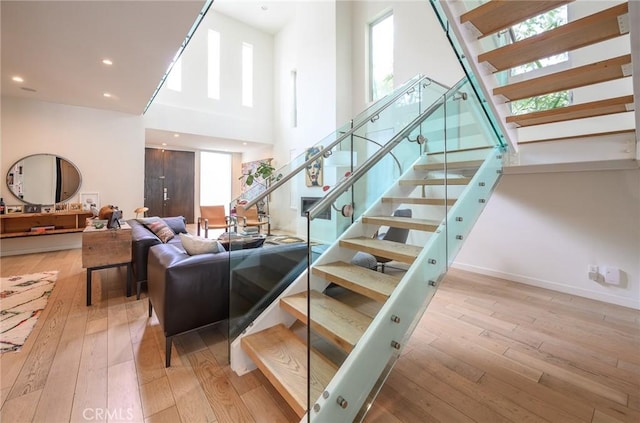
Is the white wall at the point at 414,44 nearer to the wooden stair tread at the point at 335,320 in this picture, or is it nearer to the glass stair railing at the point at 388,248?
the glass stair railing at the point at 388,248

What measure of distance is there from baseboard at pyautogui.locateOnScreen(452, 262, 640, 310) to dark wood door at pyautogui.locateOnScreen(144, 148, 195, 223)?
7.97 m

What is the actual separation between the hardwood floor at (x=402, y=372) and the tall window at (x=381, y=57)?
4.62 metres

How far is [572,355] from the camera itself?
1.96 m

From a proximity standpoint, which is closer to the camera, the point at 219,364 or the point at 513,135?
the point at 219,364

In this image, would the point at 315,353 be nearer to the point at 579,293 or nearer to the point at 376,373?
the point at 376,373

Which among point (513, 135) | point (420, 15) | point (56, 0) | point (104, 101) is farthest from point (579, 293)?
point (104, 101)

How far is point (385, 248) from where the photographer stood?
79.1 inches

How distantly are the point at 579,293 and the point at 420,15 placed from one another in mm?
4748

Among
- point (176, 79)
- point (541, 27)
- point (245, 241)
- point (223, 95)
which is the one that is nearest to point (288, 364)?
point (245, 241)

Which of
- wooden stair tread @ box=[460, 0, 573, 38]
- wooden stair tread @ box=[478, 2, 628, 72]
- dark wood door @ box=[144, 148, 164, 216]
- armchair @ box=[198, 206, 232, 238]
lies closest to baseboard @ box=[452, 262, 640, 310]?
wooden stair tread @ box=[478, 2, 628, 72]

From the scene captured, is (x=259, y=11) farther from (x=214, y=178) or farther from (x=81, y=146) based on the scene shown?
(x=81, y=146)

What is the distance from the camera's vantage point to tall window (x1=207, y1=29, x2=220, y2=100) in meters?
7.12

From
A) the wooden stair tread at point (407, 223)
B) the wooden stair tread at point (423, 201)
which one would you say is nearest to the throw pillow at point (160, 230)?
the wooden stair tread at point (407, 223)

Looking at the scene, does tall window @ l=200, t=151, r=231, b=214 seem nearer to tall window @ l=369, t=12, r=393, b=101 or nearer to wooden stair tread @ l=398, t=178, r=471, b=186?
tall window @ l=369, t=12, r=393, b=101
